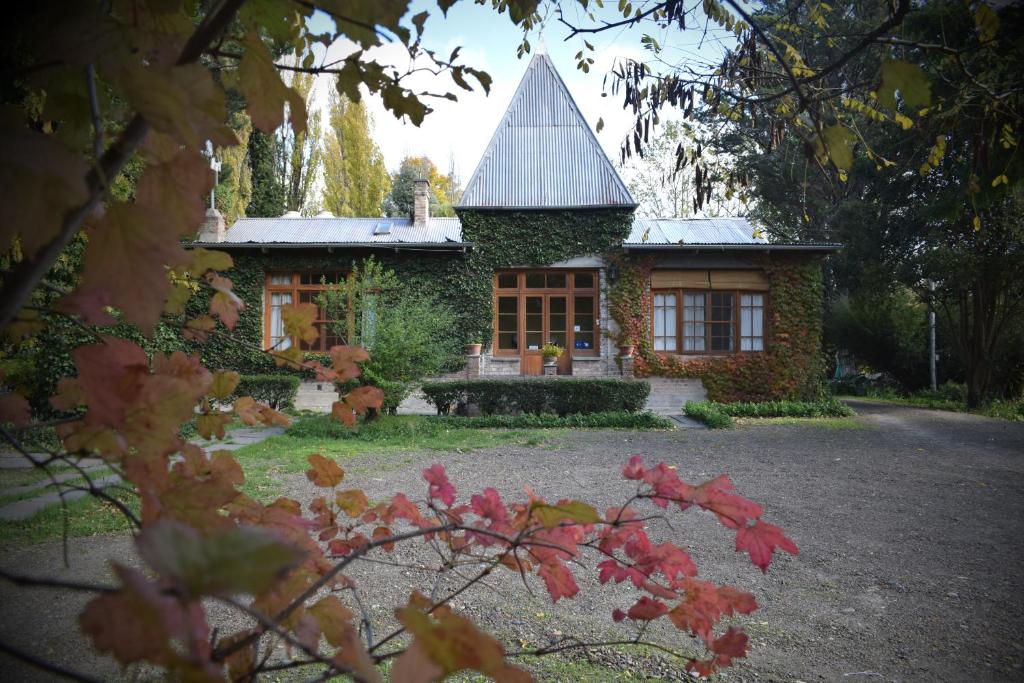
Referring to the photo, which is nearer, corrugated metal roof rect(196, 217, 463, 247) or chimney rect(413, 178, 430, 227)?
corrugated metal roof rect(196, 217, 463, 247)

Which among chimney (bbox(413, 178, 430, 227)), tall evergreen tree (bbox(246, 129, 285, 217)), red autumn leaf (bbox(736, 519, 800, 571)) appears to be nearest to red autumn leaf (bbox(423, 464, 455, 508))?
red autumn leaf (bbox(736, 519, 800, 571))

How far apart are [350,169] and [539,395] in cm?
1590

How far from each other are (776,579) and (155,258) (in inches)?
145

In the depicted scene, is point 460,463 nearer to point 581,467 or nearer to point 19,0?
point 581,467

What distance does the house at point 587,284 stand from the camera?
12852mm

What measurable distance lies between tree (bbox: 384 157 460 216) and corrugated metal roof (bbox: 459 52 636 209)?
1191 cm

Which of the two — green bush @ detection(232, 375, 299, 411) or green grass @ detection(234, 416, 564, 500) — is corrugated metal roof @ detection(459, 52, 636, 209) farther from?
green grass @ detection(234, 416, 564, 500)

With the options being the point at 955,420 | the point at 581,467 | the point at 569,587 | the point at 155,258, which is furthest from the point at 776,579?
the point at 955,420

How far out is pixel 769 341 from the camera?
13.0 metres

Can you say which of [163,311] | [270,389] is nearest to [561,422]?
[270,389]

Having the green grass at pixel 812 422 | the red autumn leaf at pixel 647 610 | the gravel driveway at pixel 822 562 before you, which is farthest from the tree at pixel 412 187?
the red autumn leaf at pixel 647 610

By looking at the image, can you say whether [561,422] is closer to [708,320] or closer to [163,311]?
[708,320]

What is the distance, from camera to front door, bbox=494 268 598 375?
1320 centimetres

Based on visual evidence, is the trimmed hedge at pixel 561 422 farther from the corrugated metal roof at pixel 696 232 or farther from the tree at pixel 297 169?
the tree at pixel 297 169
